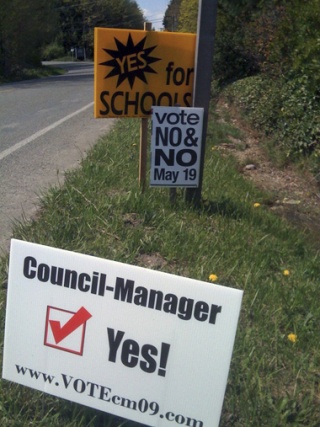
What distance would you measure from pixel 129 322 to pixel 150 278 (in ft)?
0.66

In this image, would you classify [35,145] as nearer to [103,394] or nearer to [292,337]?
[292,337]

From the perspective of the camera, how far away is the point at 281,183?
27.9 ft

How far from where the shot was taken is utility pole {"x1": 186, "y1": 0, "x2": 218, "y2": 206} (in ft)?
16.6

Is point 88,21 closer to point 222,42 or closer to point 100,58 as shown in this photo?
point 222,42

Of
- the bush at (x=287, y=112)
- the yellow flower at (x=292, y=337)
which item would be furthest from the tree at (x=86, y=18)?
the yellow flower at (x=292, y=337)

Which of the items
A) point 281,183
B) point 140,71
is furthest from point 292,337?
point 281,183

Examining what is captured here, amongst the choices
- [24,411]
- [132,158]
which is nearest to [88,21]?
[132,158]

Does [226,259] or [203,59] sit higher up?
[203,59]

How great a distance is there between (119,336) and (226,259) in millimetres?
1770

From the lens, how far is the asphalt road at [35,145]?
19.1 feet

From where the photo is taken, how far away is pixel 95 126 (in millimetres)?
11570

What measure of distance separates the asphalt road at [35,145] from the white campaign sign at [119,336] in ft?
6.21

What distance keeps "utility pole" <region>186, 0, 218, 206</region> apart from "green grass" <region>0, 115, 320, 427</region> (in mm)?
350

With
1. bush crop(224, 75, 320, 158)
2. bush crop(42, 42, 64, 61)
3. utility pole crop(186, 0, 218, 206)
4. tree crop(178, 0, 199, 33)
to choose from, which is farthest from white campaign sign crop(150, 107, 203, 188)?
bush crop(42, 42, 64, 61)
